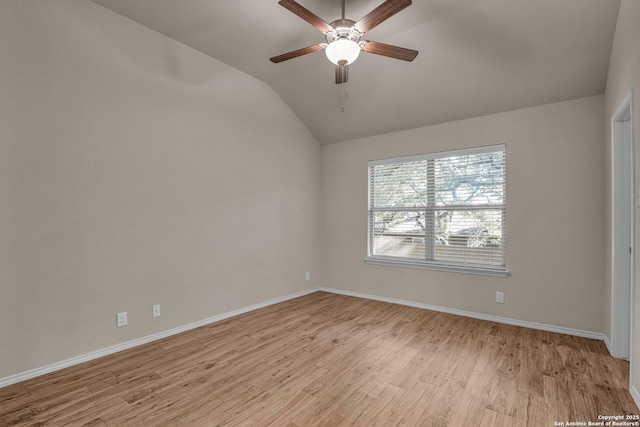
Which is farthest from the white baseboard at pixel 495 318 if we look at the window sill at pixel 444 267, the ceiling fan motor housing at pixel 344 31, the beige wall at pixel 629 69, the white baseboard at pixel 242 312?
the ceiling fan motor housing at pixel 344 31

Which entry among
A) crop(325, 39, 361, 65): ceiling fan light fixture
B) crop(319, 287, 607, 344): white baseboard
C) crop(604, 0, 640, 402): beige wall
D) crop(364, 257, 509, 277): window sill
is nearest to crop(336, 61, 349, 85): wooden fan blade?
crop(325, 39, 361, 65): ceiling fan light fixture

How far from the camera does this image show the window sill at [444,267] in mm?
3686

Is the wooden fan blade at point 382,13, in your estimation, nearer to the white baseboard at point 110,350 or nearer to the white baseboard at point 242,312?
the white baseboard at point 242,312

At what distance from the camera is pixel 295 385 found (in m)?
2.29

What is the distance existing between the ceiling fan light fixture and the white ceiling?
2.38 ft

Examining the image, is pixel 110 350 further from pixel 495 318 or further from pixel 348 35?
pixel 495 318

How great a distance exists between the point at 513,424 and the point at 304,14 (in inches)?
114

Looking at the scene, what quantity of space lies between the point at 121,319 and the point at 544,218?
4415 millimetres

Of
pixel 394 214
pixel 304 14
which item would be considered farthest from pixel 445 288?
pixel 304 14

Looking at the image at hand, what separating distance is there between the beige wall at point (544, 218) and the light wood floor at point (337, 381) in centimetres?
34

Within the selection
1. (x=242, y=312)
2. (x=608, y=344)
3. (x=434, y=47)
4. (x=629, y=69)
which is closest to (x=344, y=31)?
(x=434, y=47)

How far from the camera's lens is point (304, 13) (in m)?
2.12

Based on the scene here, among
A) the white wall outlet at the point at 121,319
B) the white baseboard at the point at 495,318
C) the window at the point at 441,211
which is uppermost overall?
the window at the point at 441,211

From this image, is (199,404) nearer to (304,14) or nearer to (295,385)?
(295,385)
